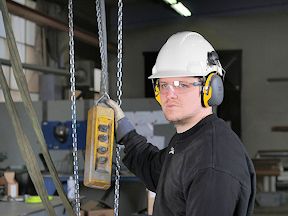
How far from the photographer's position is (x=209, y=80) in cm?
124

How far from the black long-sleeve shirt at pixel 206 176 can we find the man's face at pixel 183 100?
0.13 feet

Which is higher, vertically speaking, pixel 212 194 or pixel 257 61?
pixel 257 61

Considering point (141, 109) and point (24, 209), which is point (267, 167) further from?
point (24, 209)

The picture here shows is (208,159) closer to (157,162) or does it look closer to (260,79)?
(157,162)

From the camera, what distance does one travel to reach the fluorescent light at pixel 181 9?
650 centimetres

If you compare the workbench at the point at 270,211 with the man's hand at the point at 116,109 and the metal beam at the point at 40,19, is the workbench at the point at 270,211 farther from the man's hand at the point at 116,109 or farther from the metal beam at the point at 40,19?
the man's hand at the point at 116,109

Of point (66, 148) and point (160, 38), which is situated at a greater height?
point (160, 38)

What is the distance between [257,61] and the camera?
733cm

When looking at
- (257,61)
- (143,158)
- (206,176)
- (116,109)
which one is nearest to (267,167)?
(257,61)

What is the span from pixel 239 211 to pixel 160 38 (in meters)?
6.68

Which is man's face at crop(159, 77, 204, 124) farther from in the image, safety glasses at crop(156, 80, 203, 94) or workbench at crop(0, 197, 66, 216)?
workbench at crop(0, 197, 66, 216)

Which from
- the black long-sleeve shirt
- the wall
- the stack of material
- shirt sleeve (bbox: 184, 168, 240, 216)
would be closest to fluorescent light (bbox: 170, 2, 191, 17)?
the wall

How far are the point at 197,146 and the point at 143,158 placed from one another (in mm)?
393

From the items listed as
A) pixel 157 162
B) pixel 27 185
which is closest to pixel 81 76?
pixel 27 185
